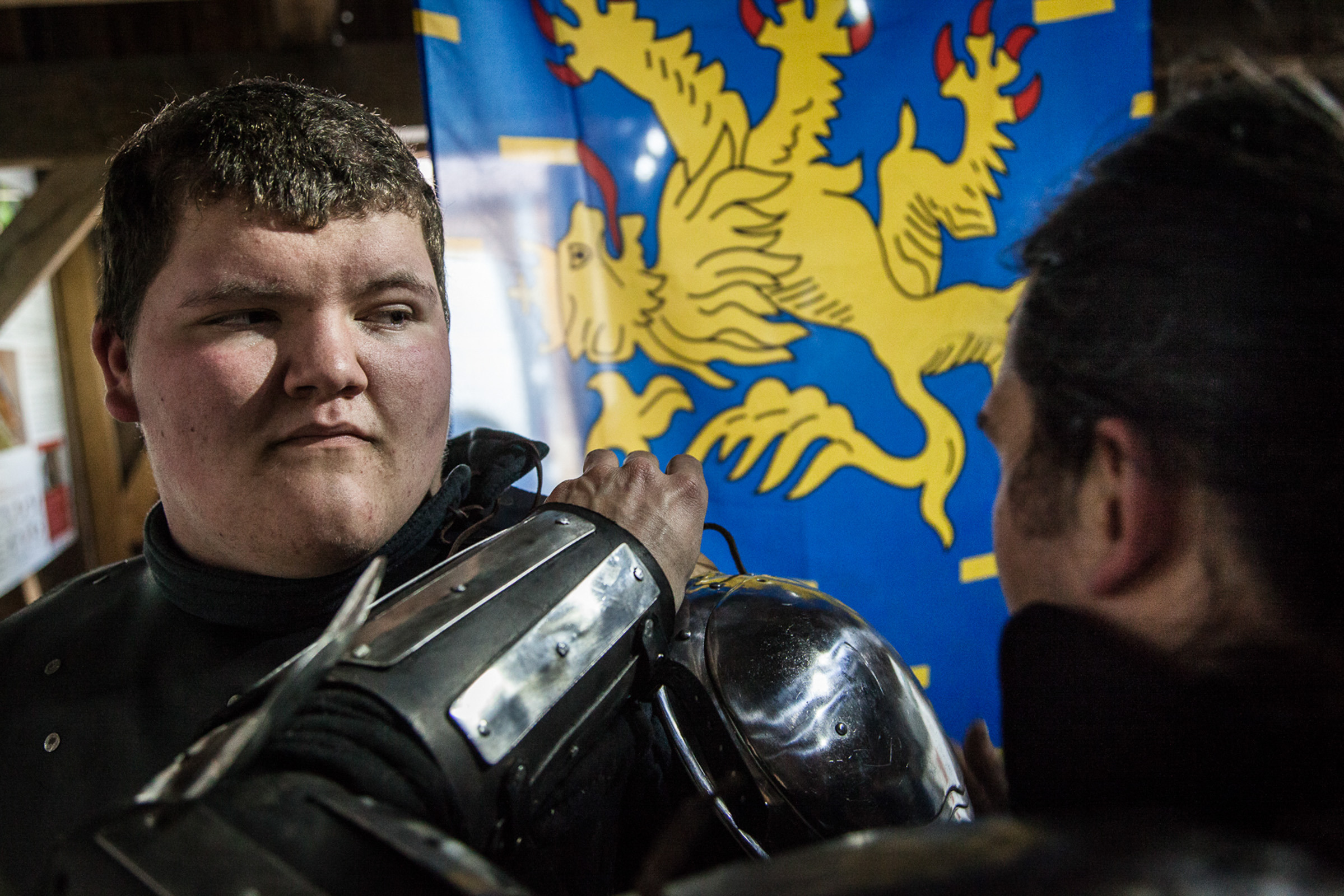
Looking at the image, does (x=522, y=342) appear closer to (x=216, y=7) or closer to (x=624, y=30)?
(x=624, y=30)

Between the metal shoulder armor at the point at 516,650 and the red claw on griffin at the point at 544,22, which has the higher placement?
the red claw on griffin at the point at 544,22

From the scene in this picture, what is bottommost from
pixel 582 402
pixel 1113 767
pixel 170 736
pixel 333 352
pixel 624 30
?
pixel 170 736

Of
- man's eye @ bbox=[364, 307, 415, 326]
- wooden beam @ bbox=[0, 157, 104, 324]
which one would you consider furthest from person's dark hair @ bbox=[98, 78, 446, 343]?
wooden beam @ bbox=[0, 157, 104, 324]

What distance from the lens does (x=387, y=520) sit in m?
0.91

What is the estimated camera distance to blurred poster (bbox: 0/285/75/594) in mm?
2525

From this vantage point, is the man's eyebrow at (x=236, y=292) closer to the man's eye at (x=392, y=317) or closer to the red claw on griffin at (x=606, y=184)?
the man's eye at (x=392, y=317)

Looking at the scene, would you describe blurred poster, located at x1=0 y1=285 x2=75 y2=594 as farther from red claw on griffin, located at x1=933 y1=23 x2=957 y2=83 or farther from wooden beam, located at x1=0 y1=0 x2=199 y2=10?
red claw on griffin, located at x1=933 y1=23 x2=957 y2=83

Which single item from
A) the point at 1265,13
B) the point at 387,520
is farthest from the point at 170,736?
the point at 1265,13

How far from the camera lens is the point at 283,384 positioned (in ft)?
2.72

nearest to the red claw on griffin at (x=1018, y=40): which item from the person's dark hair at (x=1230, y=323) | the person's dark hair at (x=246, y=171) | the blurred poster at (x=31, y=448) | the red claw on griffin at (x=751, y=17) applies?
the red claw on griffin at (x=751, y=17)

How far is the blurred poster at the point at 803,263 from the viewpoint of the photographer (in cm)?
158

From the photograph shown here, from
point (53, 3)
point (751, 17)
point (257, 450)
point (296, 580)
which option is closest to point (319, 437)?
point (257, 450)

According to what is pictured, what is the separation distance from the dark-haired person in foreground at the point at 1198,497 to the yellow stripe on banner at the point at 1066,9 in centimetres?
144

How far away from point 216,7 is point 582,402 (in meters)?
1.78
